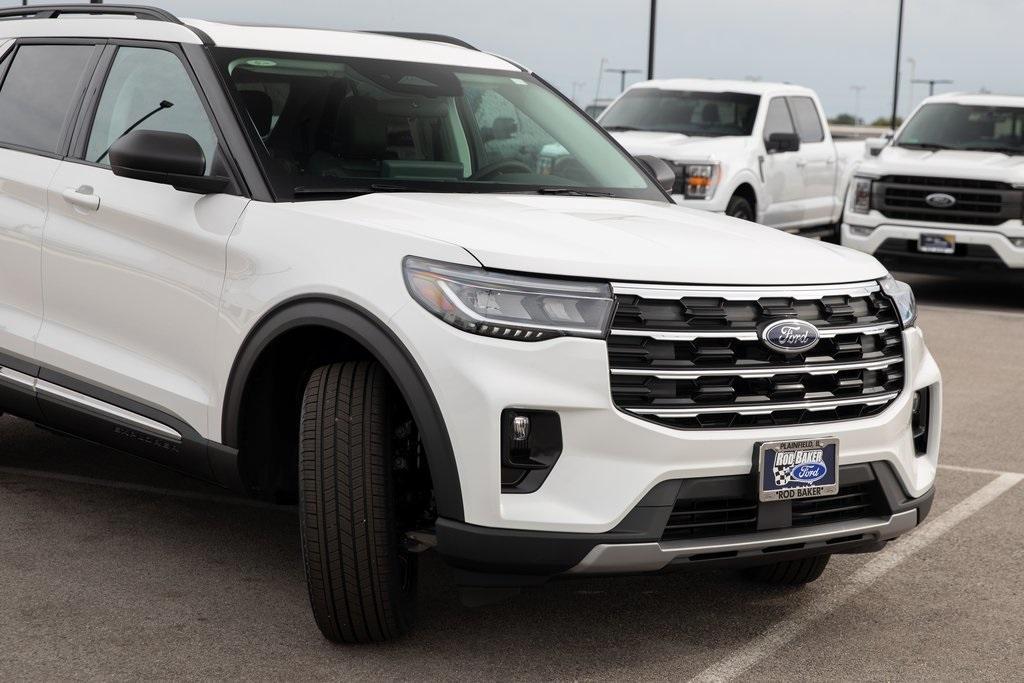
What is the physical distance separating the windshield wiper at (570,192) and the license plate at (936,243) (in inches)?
341

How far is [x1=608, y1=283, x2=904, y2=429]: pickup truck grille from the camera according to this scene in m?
3.88

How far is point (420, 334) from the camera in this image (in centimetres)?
389

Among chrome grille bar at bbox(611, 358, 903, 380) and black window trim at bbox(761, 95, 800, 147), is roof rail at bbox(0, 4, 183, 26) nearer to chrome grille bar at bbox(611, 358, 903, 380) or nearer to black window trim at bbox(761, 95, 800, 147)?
chrome grille bar at bbox(611, 358, 903, 380)

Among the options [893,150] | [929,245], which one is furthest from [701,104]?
[929,245]

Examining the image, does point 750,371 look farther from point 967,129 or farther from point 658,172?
point 967,129

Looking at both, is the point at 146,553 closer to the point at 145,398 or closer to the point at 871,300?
the point at 145,398

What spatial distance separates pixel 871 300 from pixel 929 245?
9484mm

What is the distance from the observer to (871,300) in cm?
434

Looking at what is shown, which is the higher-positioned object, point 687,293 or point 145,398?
point 687,293

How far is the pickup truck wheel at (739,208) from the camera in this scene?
48.0 ft

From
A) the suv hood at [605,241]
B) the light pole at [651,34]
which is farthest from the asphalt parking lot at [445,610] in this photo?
the light pole at [651,34]

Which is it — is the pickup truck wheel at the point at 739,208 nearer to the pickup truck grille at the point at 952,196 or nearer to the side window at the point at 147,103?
the pickup truck grille at the point at 952,196

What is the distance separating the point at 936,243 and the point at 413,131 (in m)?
9.08

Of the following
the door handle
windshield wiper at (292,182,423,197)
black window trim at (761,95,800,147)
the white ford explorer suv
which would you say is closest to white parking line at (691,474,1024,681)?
the white ford explorer suv
